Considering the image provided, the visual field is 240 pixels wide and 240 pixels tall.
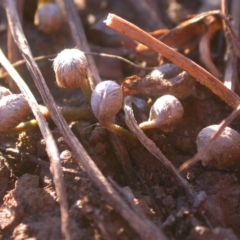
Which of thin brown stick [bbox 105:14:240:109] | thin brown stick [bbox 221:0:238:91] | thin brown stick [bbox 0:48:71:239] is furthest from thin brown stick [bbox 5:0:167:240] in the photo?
thin brown stick [bbox 221:0:238:91]

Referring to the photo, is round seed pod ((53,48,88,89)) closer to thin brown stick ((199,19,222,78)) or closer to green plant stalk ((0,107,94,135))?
green plant stalk ((0,107,94,135))

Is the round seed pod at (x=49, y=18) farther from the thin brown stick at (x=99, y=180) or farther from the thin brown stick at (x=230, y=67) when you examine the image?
the thin brown stick at (x=230, y=67)

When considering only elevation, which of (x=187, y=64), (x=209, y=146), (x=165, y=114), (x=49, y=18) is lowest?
(x=209, y=146)

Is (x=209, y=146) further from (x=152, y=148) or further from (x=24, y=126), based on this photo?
(x=24, y=126)

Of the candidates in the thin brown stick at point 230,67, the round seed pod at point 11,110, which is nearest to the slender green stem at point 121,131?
the round seed pod at point 11,110

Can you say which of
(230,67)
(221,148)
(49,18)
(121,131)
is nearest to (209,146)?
(221,148)

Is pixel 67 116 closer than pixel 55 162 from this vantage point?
No

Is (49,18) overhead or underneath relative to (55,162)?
overhead
